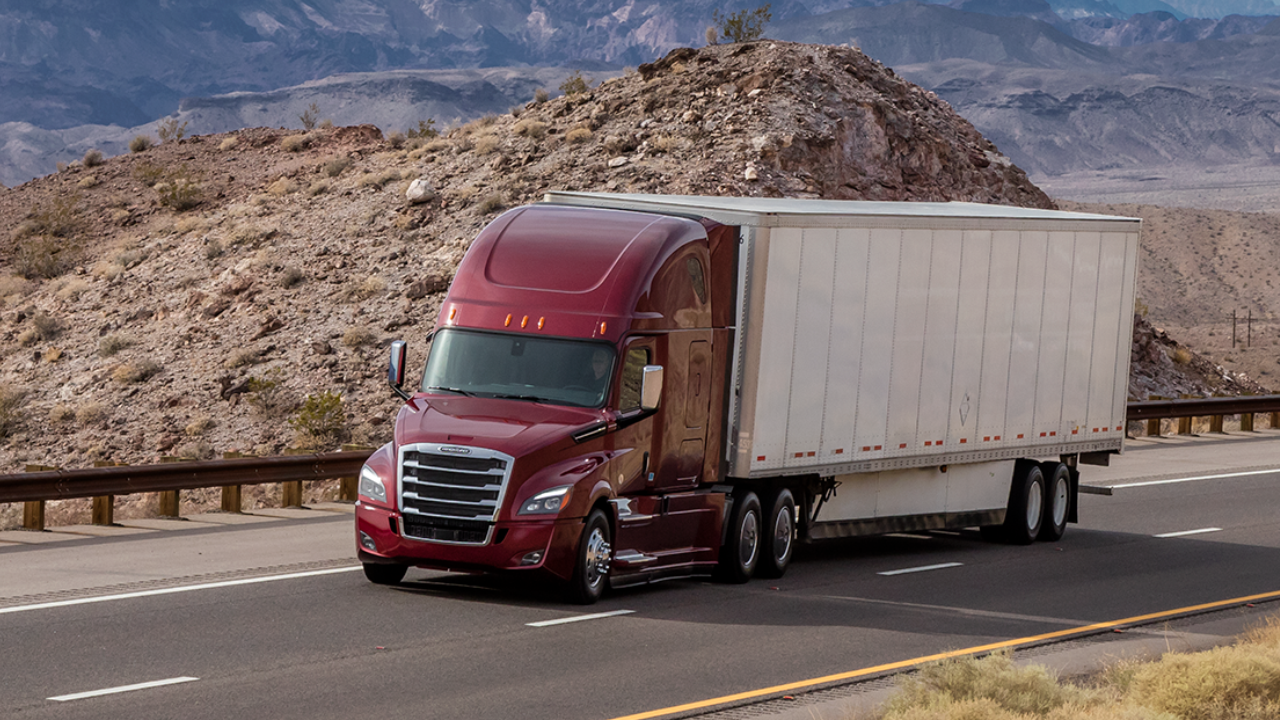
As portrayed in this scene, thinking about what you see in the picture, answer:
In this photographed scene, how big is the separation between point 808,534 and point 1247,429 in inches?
772

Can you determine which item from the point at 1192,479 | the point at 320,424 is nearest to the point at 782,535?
the point at 1192,479

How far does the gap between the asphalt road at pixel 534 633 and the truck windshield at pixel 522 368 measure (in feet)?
5.56

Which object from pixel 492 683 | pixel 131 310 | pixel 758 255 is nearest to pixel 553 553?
pixel 492 683

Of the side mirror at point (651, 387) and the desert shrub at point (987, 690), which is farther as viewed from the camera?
the side mirror at point (651, 387)

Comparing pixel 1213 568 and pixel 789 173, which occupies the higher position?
pixel 789 173

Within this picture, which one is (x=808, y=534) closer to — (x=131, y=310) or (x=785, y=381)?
(x=785, y=381)

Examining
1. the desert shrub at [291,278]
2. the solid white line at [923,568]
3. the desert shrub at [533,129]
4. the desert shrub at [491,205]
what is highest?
the desert shrub at [533,129]

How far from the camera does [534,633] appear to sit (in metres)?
12.3

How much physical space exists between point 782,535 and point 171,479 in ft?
22.3

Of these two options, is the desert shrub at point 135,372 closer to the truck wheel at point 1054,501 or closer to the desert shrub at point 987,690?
the truck wheel at point 1054,501

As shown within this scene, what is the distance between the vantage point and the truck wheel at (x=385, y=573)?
14070 millimetres

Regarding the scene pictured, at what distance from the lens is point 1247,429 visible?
108 ft

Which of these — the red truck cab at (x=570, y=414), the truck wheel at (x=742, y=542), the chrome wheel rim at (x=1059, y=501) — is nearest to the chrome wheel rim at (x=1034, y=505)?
the chrome wheel rim at (x=1059, y=501)

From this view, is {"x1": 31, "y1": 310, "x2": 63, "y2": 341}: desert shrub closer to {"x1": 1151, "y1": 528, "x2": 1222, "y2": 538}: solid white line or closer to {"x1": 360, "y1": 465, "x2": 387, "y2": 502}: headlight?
{"x1": 1151, "y1": 528, "x2": 1222, "y2": 538}: solid white line
